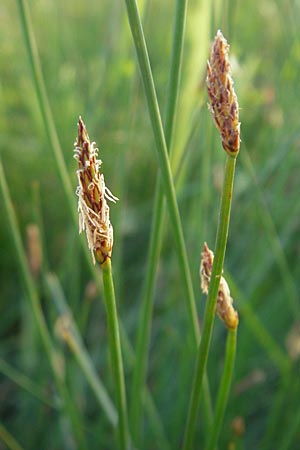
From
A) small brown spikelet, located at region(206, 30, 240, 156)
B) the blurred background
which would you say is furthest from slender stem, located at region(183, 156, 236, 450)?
the blurred background

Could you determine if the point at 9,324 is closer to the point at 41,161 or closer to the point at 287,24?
the point at 41,161

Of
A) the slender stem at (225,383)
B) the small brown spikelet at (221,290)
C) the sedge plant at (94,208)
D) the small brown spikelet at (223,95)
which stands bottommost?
the slender stem at (225,383)

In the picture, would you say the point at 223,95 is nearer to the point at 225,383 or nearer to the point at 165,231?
the point at 225,383

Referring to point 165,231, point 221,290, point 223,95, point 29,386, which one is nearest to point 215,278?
point 221,290

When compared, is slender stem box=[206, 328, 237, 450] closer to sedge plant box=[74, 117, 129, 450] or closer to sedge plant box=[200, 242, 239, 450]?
sedge plant box=[200, 242, 239, 450]

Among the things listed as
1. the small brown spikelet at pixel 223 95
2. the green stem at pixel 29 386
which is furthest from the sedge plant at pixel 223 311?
the green stem at pixel 29 386

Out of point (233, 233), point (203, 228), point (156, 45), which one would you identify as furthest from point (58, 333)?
point (156, 45)

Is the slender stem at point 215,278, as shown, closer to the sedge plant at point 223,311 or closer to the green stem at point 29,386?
the sedge plant at point 223,311
